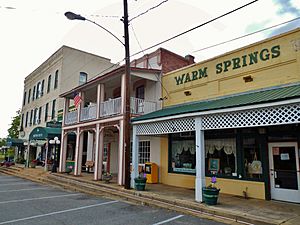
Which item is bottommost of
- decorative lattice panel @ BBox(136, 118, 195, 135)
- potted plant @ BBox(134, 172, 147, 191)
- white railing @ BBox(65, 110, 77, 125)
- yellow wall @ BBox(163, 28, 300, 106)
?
potted plant @ BBox(134, 172, 147, 191)

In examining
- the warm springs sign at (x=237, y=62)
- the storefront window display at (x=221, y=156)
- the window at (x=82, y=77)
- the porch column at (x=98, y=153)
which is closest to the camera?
the warm springs sign at (x=237, y=62)

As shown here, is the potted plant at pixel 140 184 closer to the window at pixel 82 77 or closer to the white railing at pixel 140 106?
the white railing at pixel 140 106

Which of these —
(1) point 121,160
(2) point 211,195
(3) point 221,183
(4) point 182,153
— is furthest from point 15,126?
(2) point 211,195

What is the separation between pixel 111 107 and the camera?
13.8 metres

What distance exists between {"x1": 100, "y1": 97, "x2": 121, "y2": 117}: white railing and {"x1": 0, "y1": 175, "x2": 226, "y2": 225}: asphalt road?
508 cm

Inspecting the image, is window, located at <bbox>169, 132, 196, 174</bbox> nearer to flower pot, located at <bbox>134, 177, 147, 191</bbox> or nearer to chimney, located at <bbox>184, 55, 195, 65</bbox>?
flower pot, located at <bbox>134, 177, 147, 191</bbox>

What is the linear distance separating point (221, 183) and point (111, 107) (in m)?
7.05

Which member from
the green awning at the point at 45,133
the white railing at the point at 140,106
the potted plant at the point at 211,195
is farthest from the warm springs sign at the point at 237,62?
the green awning at the point at 45,133

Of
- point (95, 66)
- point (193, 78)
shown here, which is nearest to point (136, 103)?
point (193, 78)

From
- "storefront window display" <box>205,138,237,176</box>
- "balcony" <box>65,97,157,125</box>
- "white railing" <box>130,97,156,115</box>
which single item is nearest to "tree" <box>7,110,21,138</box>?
"balcony" <box>65,97,157,125</box>

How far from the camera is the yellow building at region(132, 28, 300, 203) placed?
7750 millimetres

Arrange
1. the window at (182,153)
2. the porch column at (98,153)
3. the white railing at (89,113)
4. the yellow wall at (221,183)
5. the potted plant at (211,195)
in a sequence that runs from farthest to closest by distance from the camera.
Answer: the white railing at (89,113) → the porch column at (98,153) → the window at (182,153) → the yellow wall at (221,183) → the potted plant at (211,195)

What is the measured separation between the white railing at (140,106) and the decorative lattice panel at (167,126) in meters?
2.02

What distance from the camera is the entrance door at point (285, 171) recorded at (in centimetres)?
841
